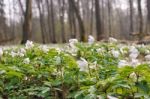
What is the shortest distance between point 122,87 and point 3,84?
43.8 inches

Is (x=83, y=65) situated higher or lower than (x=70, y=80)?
higher

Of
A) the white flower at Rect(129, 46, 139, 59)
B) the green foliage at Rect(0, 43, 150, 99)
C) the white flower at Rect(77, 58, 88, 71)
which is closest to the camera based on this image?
the green foliage at Rect(0, 43, 150, 99)

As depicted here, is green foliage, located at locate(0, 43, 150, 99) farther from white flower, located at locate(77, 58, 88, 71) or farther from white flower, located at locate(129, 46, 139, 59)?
white flower, located at locate(129, 46, 139, 59)

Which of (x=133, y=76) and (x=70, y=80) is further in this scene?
(x=70, y=80)

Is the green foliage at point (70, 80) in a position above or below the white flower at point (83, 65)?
below

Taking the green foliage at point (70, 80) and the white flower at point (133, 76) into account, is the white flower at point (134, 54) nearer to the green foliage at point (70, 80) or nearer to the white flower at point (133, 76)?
the green foliage at point (70, 80)

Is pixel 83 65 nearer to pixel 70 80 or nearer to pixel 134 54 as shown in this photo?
pixel 70 80

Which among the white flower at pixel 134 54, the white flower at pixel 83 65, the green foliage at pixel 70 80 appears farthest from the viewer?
the white flower at pixel 134 54

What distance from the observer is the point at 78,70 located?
120 inches

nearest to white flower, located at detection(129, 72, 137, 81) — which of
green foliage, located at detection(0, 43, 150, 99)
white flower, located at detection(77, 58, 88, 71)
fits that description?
green foliage, located at detection(0, 43, 150, 99)

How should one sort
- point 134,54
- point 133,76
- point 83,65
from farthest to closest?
→ 1. point 134,54
2. point 83,65
3. point 133,76

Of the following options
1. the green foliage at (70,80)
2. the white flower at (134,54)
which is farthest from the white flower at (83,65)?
the white flower at (134,54)

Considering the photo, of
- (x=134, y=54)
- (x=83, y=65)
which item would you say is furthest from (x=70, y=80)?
(x=134, y=54)

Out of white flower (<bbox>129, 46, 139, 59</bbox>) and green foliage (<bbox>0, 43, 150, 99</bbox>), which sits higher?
white flower (<bbox>129, 46, 139, 59</bbox>)
